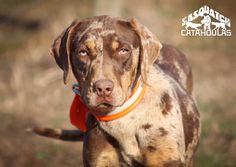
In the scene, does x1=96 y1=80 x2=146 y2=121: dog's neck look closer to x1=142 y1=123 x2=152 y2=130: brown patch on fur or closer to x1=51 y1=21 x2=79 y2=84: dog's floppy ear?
x1=142 y1=123 x2=152 y2=130: brown patch on fur

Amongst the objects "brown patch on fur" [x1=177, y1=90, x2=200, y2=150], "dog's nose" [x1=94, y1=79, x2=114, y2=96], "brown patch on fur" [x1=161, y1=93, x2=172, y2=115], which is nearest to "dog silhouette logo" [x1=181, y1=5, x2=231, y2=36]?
"brown patch on fur" [x1=177, y1=90, x2=200, y2=150]

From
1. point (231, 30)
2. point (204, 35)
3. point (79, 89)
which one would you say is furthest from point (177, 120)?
point (231, 30)

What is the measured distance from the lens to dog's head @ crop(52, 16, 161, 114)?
5805 mm

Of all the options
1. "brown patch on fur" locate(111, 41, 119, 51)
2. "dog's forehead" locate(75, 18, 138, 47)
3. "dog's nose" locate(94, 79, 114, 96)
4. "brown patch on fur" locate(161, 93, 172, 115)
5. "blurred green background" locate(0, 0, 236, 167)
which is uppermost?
"dog's forehead" locate(75, 18, 138, 47)

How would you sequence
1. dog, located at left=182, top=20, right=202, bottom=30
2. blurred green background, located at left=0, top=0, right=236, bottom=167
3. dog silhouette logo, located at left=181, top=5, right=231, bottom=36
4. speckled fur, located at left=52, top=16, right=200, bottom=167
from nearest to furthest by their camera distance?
speckled fur, located at left=52, top=16, right=200, bottom=167
blurred green background, located at left=0, top=0, right=236, bottom=167
dog, located at left=182, top=20, right=202, bottom=30
dog silhouette logo, located at left=181, top=5, right=231, bottom=36

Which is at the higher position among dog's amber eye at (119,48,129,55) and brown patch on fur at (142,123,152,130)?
dog's amber eye at (119,48,129,55)

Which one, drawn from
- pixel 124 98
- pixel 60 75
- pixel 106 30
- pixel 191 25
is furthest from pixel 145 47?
pixel 191 25

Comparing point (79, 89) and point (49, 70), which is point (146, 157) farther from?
point (49, 70)

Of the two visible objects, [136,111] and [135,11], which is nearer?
[136,111]

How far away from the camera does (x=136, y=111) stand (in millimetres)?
6223

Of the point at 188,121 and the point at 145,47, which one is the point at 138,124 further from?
the point at 188,121

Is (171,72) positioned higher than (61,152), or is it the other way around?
(171,72)

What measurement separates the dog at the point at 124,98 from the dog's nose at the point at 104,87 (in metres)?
0.10

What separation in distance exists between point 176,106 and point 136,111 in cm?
46
